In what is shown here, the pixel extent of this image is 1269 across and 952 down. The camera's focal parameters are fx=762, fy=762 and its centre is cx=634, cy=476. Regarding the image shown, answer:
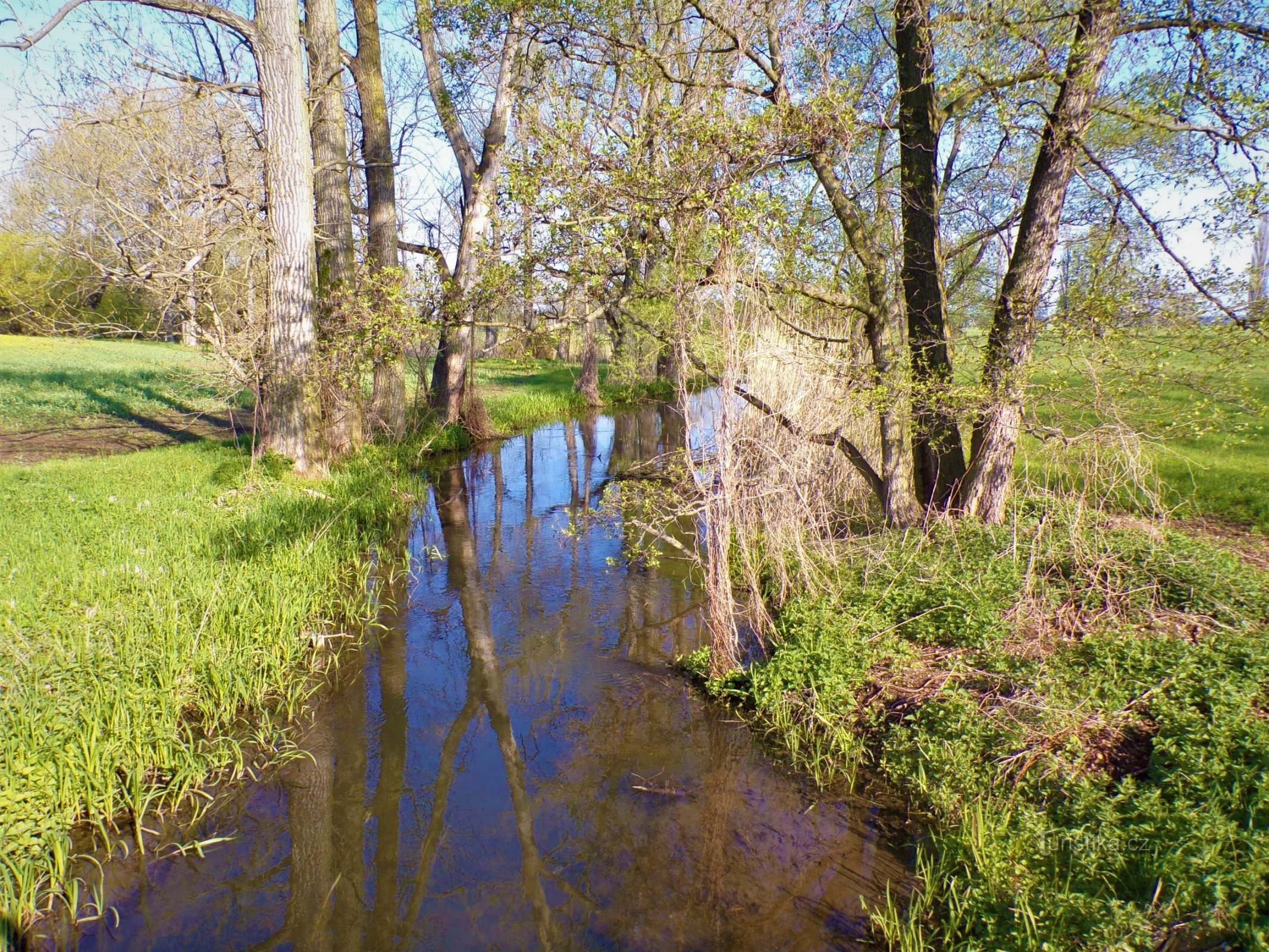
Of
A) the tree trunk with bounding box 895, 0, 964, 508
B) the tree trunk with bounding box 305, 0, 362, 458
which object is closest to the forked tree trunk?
the tree trunk with bounding box 305, 0, 362, 458

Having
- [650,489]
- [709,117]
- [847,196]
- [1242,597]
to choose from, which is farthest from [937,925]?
[847,196]

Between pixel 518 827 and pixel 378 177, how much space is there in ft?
41.2

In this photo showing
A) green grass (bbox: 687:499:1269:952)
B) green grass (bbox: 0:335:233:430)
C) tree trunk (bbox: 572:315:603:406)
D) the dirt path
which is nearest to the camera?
green grass (bbox: 687:499:1269:952)

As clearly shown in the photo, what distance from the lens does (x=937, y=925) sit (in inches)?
139

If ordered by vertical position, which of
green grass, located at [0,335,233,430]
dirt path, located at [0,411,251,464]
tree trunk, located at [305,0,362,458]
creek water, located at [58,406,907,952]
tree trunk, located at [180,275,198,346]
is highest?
tree trunk, located at [305,0,362,458]

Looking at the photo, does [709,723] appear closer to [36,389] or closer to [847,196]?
[847,196]

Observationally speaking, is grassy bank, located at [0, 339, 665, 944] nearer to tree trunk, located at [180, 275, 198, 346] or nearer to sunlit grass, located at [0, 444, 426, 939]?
sunlit grass, located at [0, 444, 426, 939]

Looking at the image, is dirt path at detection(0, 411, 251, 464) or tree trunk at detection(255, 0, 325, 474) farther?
dirt path at detection(0, 411, 251, 464)

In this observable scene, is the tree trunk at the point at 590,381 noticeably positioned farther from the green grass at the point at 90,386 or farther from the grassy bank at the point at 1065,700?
the grassy bank at the point at 1065,700

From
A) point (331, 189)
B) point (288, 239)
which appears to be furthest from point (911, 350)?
point (331, 189)

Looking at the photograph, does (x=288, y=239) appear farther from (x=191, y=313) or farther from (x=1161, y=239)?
(x=1161, y=239)

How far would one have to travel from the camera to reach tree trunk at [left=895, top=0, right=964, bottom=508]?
22.6 ft

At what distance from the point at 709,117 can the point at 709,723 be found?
470cm

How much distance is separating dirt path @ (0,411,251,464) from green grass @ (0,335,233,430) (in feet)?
1.22
